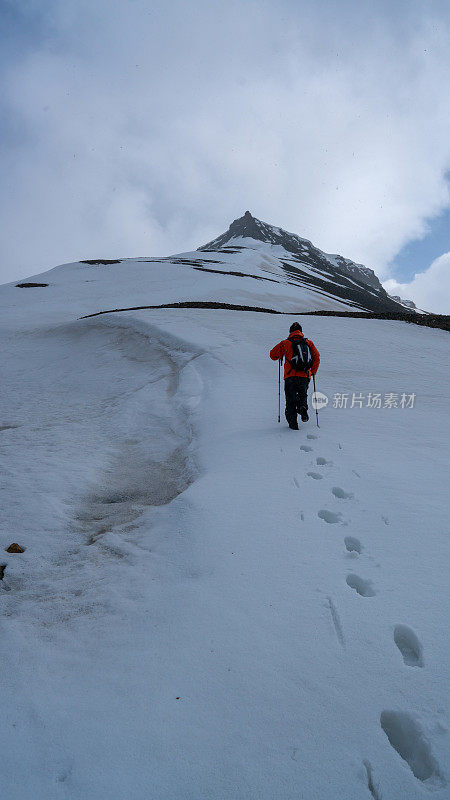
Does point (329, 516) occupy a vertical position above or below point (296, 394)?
below

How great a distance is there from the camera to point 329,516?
454cm

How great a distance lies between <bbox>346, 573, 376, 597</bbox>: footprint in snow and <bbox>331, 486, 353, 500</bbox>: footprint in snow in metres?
1.52

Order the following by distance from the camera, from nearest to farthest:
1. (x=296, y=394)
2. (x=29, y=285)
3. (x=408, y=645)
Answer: (x=408, y=645)
(x=296, y=394)
(x=29, y=285)

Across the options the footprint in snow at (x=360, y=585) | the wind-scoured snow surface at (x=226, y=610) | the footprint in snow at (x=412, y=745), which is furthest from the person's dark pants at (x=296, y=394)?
the footprint in snow at (x=412, y=745)

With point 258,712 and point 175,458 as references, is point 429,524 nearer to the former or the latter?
point 258,712

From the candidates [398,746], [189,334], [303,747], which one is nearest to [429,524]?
[398,746]

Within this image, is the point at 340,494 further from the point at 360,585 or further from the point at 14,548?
the point at 14,548

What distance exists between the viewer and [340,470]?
5730 millimetres

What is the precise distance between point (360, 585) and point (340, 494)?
170 centimetres

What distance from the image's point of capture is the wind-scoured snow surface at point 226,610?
2.14 m

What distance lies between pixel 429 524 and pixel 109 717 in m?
3.47

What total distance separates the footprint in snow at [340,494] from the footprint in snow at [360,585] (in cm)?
152

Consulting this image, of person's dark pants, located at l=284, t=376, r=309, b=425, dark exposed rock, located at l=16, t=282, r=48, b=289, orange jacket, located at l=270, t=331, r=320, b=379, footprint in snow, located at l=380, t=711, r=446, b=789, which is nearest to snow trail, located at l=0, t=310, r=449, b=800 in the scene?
footprint in snow, located at l=380, t=711, r=446, b=789

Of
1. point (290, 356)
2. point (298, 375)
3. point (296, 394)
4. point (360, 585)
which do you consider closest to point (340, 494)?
point (360, 585)
